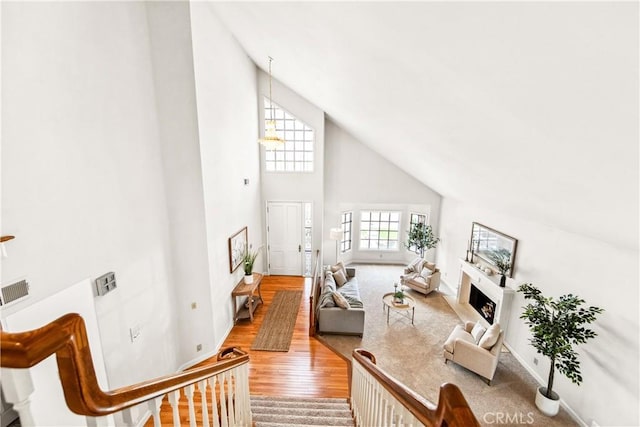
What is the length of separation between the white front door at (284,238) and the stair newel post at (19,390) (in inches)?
280

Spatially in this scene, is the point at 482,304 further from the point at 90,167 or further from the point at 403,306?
the point at 90,167

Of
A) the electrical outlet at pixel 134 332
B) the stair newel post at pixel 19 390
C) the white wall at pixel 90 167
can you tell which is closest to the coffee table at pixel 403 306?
the white wall at pixel 90 167

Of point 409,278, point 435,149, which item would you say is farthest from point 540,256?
point 409,278

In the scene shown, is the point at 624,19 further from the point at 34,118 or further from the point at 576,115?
the point at 34,118

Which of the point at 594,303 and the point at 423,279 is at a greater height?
the point at 594,303

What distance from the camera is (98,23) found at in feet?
9.00

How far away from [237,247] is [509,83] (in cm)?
503

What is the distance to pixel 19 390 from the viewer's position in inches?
24.6

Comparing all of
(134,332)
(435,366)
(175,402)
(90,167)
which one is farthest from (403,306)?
(90,167)

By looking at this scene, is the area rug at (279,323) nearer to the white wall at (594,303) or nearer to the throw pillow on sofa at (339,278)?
the throw pillow on sofa at (339,278)

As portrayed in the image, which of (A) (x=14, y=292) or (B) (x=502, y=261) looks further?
(B) (x=502, y=261)

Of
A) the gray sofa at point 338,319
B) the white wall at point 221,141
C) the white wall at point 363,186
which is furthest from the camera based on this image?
the white wall at point 363,186

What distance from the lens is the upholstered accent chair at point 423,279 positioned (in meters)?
7.36

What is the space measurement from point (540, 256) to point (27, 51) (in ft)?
21.4
